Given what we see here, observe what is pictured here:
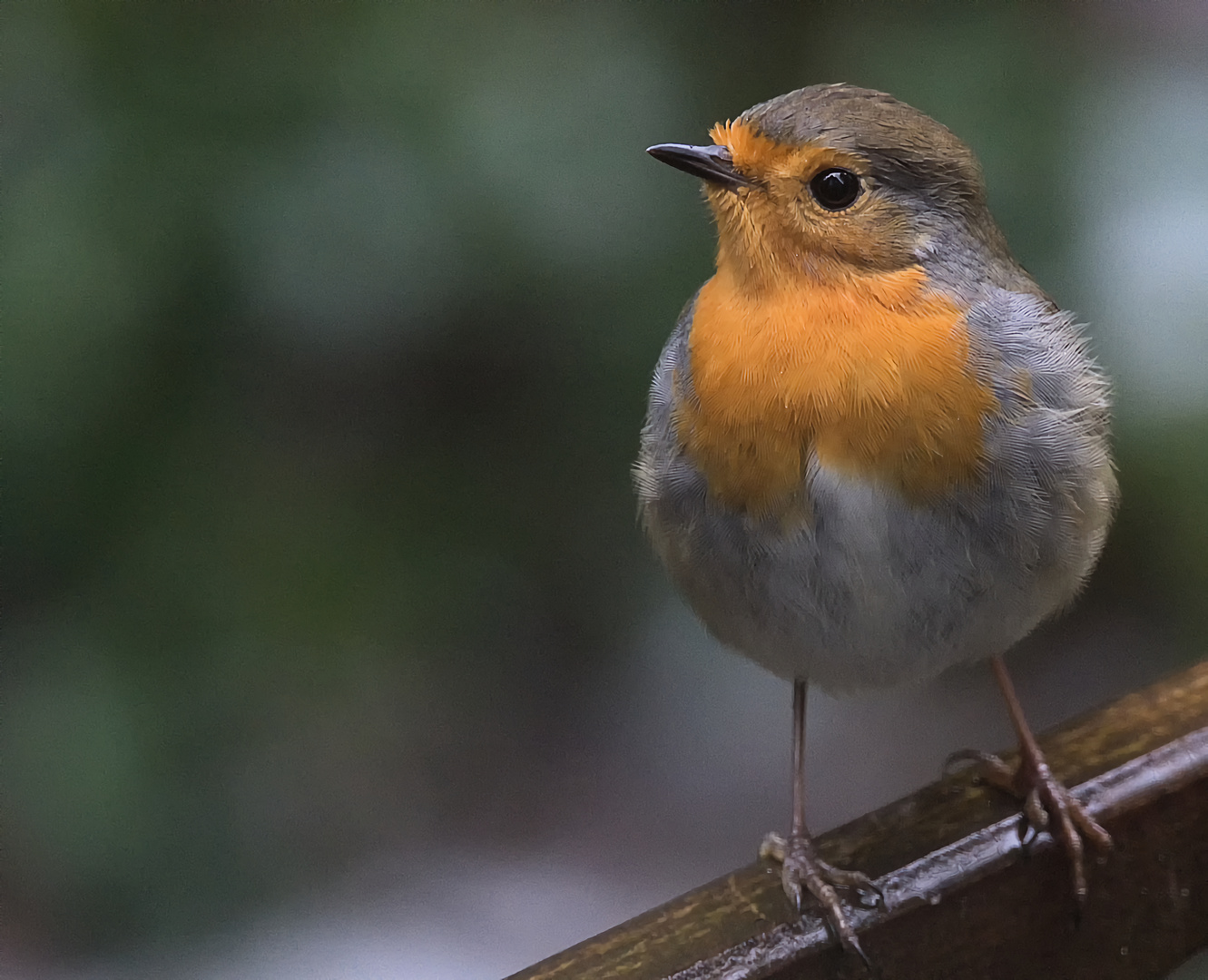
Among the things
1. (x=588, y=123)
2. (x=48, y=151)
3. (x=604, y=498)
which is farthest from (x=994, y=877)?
(x=48, y=151)

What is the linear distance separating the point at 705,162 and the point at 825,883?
0.94m

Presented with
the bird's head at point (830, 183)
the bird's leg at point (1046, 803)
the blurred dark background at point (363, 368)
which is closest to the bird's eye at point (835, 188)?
the bird's head at point (830, 183)

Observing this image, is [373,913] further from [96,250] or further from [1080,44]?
[1080,44]

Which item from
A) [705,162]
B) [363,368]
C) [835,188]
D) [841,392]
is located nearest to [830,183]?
[835,188]

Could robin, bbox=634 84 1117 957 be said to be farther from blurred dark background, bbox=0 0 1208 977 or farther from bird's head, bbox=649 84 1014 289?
blurred dark background, bbox=0 0 1208 977

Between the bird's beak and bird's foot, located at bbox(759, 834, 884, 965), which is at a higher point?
the bird's beak

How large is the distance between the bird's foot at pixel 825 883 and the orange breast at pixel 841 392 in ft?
1.51

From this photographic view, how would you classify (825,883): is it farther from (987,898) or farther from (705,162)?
(705,162)

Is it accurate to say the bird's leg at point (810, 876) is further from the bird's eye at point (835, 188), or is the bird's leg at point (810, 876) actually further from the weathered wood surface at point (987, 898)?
the bird's eye at point (835, 188)

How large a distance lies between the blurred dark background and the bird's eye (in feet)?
2.38

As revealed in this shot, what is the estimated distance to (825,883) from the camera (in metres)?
1.66

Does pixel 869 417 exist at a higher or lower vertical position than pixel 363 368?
higher

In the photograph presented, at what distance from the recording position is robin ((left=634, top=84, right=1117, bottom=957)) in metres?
1.69

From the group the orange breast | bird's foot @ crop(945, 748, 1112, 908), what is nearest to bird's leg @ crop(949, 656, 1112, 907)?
bird's foot @ crop(945, 748, 1112, 908)
